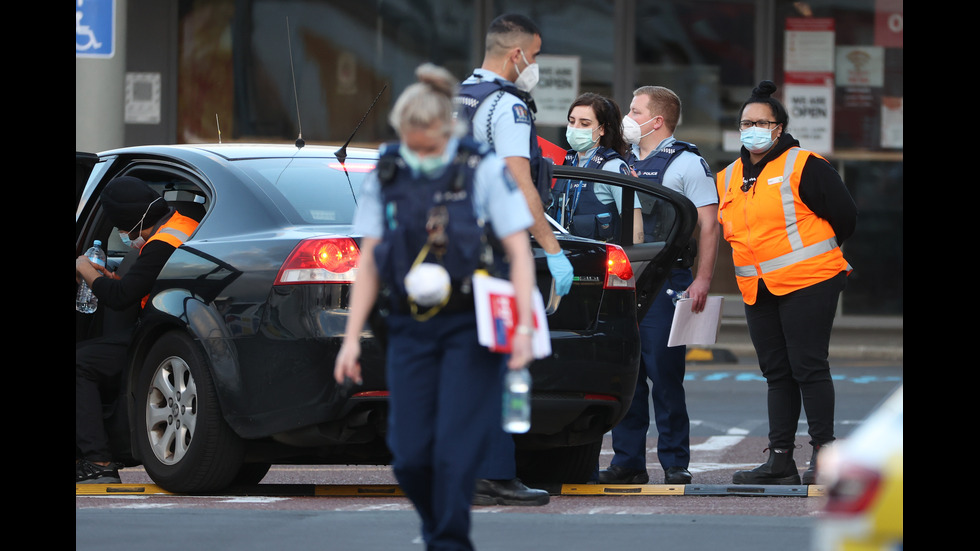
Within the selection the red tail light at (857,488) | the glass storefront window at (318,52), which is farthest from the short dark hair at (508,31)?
the glass storefront window at (318,52)

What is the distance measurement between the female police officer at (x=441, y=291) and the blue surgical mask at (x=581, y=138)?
11.6 feet

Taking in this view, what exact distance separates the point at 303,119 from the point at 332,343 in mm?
11849

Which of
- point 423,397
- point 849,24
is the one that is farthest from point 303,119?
point 423,397

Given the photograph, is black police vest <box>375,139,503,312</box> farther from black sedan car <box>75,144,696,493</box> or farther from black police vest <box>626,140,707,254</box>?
black police vest <box>626,140,707,254</box>

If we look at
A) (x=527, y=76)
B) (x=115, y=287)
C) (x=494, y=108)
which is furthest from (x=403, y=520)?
(x=115, y=287)

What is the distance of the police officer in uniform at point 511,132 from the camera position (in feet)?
19.9

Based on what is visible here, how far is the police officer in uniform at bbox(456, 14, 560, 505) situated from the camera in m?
6.06

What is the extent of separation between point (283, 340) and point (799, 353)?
A: 8.18 feet

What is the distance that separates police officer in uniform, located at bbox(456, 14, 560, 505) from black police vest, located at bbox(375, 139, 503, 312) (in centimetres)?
158

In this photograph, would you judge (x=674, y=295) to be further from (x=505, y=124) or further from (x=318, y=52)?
(x=318, y=52)

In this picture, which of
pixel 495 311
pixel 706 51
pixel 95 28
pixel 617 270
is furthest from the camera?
pixel 706 51

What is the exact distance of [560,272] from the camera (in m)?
6.05

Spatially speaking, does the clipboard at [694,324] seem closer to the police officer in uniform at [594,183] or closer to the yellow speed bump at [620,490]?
the police officer in uniform at [594,183]
